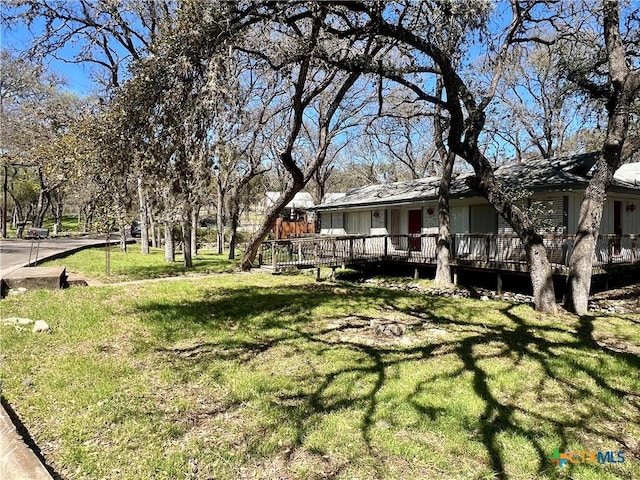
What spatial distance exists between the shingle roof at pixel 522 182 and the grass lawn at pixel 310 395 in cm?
595

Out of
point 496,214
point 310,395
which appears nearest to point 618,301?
point 496,214

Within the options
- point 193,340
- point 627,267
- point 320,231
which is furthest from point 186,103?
point 320,231

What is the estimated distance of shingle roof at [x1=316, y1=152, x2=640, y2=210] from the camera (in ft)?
45.6

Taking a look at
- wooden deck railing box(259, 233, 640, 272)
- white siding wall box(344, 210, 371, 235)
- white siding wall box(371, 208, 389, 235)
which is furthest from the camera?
white siding wall box(344, 210, 371, 235)

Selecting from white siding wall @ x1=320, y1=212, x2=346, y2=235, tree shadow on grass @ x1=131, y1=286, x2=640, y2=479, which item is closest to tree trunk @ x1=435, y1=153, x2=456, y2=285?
tree shadow on grass @ x1=131, y1=286, x2=640, y2=479

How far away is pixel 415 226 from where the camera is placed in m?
19.5

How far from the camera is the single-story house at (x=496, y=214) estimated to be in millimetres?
13836

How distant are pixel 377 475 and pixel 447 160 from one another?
13259mm

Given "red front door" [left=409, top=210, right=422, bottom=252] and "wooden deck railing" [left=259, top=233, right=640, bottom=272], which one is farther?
"red front door" [left=409, top=210, right=422, bottom=252]

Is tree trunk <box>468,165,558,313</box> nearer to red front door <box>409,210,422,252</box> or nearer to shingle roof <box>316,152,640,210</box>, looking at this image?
shingle roof <box>316,152,640,210</box>

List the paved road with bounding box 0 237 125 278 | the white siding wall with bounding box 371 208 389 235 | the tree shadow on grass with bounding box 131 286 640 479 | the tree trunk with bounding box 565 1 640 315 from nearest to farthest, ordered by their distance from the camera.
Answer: the tree shadow on grass with bounding box 131 286 640 479, the tree trunk with bounding box 565 1 640 315, the paved road with bounding box 0 237 125 278, the white siding wall with bounding box 371 208 389 235

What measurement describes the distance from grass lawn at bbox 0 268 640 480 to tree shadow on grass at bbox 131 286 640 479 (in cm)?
3

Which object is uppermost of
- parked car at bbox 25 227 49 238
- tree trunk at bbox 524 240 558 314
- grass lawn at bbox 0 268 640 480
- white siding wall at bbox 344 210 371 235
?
white siding wall at bbox 344 210 371 235

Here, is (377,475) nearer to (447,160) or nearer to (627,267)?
(447,160)
